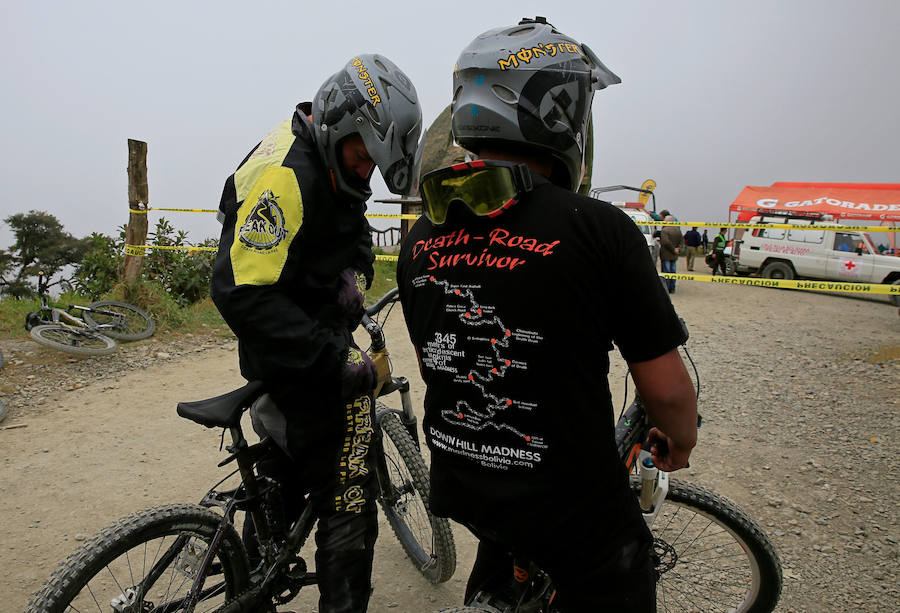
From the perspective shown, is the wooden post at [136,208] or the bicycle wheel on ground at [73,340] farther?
the wooden post at [136,208]

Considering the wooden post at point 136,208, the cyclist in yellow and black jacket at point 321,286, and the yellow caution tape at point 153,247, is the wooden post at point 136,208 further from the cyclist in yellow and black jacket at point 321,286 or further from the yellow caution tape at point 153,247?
the cyclist in yellow and black jacket at point 321,286

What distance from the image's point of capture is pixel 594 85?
151cm

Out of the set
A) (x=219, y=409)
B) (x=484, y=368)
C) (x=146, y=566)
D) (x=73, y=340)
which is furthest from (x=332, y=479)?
(x=73, y=340)

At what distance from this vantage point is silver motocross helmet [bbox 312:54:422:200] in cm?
200

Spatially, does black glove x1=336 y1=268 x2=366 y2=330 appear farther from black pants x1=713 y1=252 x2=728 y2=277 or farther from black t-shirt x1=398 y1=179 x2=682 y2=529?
black pants x1=713 y1=252 x2=728 y2=277

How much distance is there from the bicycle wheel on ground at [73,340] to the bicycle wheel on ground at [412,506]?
4675 mm

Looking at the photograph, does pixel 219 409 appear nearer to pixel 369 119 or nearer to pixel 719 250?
pixel 369 119

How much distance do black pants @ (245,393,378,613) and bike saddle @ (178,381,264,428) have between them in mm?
172

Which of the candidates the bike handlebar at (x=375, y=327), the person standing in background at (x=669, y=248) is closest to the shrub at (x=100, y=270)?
the bike handlebar at (x=375, y=327)

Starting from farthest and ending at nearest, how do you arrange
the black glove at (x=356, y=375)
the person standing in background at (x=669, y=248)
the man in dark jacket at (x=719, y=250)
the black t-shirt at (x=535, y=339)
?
the man in dark jacket at (x=719, y=250) → the person standing in background at (x=669, y=248) → the black glove at (x=356, y=375) → the black t-shirt at (x=535, y=339)

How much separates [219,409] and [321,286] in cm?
52

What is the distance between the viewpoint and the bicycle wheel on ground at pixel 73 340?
5992 millimetres

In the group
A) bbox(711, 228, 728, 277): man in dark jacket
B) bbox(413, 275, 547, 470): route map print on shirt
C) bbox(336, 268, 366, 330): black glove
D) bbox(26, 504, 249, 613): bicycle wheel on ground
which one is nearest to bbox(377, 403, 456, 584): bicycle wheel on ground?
bbox(336, 268, 366, 330): black glove

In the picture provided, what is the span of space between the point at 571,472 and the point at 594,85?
0.98m
